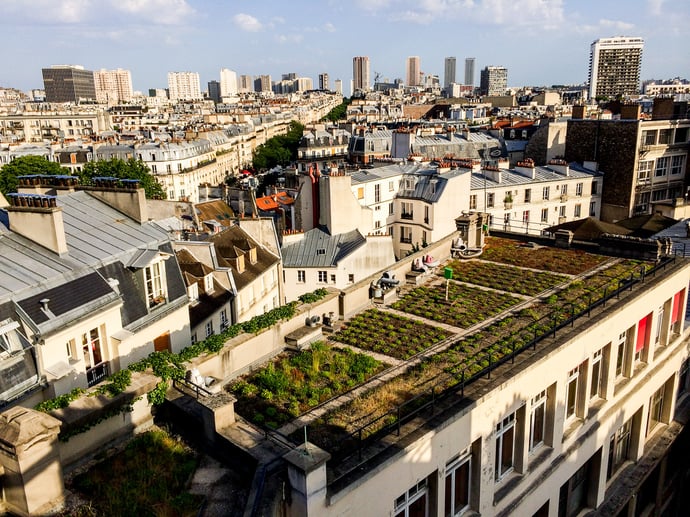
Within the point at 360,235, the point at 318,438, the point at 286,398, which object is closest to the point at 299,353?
the point at 286,398

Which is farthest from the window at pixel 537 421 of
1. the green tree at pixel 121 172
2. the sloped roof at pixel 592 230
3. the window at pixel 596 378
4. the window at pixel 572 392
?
the green tree at pixel 121 172

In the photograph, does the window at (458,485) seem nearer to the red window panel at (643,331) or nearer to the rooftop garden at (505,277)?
the rooftop garden at (505,277)

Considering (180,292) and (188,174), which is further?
(188,174)

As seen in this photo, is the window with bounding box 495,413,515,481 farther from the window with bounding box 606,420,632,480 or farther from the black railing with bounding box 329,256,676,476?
the window with bounding box 606,420,632,480

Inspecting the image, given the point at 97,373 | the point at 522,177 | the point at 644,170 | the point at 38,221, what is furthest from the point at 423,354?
the point at 644,170

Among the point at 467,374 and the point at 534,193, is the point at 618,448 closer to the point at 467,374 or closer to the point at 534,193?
the point at 467,374

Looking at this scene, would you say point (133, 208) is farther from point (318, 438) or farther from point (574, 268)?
point (574, 268)

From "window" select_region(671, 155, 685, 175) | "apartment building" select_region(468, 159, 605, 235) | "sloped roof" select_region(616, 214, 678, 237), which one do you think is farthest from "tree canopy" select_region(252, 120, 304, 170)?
"sloped roof" select_region(616, 214, 678, 237)
